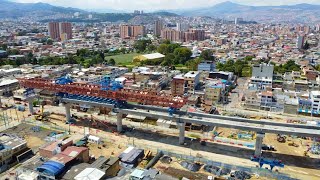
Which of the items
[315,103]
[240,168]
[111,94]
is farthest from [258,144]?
[315,103]

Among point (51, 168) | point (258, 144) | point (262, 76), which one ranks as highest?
point (262, 76)

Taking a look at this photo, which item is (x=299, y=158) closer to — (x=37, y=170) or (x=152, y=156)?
(x=152, y=156)

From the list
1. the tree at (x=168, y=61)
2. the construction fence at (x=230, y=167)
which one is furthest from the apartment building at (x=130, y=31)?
the construction fence at (x=230, y=167)

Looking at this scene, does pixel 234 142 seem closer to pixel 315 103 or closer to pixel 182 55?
pixel 315 103

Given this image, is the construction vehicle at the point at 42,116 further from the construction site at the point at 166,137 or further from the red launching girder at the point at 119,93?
the red launching girder at the point at 119,93

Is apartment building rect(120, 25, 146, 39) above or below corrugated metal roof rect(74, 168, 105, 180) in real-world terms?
above

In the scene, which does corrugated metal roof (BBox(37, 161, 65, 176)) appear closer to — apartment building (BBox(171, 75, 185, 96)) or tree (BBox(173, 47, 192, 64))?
apartment building (BBox(171, 75, 185, 96))

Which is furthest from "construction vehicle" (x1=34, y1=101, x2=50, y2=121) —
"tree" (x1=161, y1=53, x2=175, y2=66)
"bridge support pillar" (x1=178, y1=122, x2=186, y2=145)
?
"tree" (x1=161, y1=53, x2=175, y2=66)
